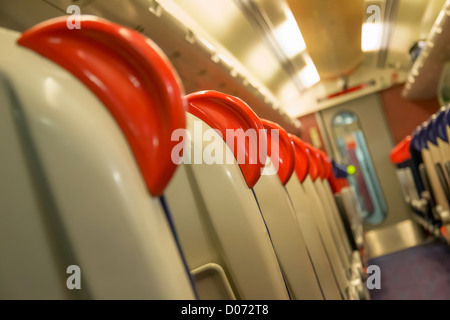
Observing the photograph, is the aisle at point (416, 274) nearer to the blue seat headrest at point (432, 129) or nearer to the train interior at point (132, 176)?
the blue seat headrest at point (432, 129)

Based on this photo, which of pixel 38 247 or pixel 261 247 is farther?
pixel 261 247

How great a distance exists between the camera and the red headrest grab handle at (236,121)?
0.98m

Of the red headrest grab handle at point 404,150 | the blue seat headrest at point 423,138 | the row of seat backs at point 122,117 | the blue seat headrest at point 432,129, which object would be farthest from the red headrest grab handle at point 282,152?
the red headrest grab handle at point 404,150

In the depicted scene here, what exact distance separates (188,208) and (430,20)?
5042 mm

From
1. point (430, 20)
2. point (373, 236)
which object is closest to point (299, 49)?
point (430, 20)

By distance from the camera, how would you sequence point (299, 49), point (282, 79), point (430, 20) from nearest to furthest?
point (299, 49)
point (430, 20)
point (282, 79)

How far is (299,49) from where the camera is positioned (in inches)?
182

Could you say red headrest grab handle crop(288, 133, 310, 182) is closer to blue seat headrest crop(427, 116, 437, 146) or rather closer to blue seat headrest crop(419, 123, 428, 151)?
blue seat headrest crop(427, 116, 437, 146)

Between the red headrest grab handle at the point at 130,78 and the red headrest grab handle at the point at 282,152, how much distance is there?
0.92 metres

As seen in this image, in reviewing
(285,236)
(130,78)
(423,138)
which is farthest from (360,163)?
(130,78)

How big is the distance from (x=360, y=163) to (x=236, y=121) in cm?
633

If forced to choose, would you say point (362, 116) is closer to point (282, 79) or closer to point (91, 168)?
point (282, 79)

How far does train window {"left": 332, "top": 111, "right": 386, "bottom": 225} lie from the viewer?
6.96 meters

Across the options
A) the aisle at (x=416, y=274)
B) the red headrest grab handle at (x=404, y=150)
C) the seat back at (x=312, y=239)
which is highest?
the red headrest grab handle at (x=404, y=150)
